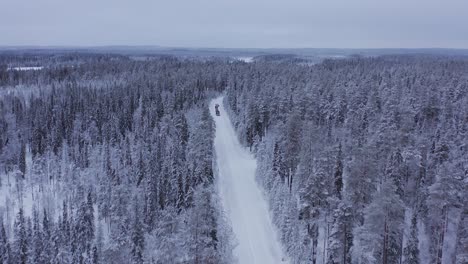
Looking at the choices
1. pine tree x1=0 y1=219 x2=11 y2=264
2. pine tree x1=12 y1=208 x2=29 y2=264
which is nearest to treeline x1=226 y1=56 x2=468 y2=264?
pine tree x1=12 y1=208 x2=29 y2=264

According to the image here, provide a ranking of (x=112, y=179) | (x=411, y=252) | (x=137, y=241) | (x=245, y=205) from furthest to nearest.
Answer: (x=112, y=179) → (x=245, y=205) → (x=137, y=241) → (x=411, y=252)

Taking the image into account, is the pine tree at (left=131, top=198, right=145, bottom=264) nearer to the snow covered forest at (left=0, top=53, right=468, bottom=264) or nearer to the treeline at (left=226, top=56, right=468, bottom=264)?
the snow covered forest at (left=0, top=53, right=468, bottom=264)

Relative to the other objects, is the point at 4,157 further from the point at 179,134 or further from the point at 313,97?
the point at 313,97

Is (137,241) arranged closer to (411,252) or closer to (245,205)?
(245,205)

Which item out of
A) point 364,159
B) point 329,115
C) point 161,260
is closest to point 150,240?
point 161,260

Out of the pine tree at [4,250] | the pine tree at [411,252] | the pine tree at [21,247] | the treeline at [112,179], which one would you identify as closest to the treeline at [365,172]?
the pine tree at [411,252]

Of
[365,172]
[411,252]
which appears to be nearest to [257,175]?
[365,172]

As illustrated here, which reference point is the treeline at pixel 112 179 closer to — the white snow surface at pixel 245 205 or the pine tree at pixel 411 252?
the white snow surface at pixel 245 205
